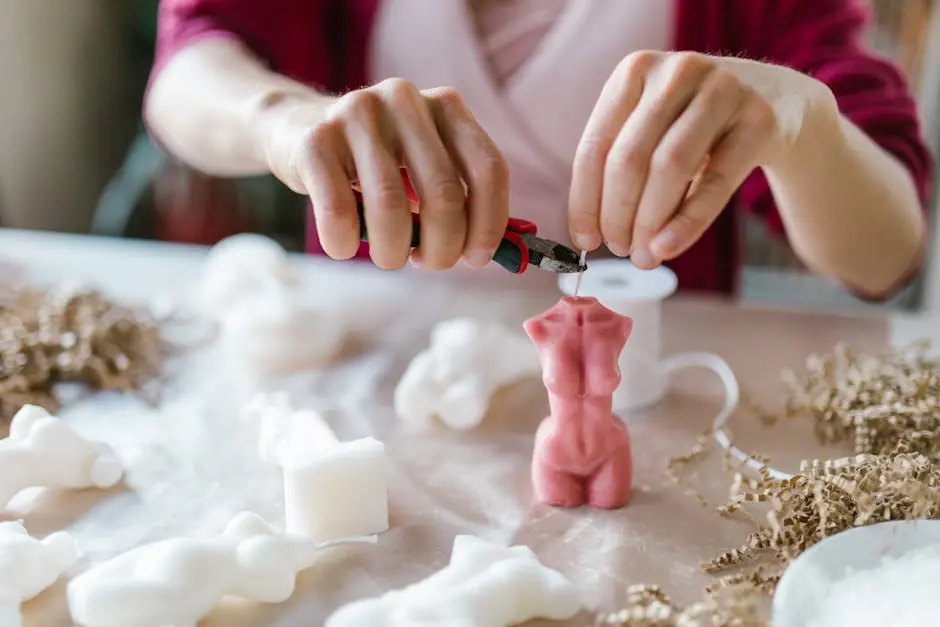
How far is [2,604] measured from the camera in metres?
0.56

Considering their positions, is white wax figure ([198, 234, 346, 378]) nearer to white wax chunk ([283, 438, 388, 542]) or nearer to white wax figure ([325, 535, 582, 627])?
white wax chunk ([283, 438, 388, 542])

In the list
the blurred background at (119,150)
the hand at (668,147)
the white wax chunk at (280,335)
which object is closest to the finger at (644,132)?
the hand at (668,147)

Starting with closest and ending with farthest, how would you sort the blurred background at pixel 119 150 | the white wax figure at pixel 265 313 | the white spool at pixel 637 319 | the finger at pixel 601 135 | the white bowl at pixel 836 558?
the white bowl at pixel 836 558 → the finger at pixel 601 135 → the white spool at pixel 637 319 → the white wax figure at pixel 265 313 → the blurred background at pixel 119 150

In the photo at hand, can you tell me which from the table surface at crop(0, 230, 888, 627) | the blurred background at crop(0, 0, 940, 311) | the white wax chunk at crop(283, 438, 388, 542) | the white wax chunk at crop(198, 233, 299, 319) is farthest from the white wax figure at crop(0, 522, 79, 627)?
the blurred background at crop(0, 0, 940, 311)

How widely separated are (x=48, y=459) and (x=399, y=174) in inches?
13.1

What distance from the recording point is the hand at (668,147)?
606 millimetres

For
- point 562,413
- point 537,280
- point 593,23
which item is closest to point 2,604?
point 562,413

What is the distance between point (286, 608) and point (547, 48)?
0.68m

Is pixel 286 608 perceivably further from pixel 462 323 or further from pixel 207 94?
pixel 207 94

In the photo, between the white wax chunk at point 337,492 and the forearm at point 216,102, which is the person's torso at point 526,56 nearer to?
the forearm at point 216,102

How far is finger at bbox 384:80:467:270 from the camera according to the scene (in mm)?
610

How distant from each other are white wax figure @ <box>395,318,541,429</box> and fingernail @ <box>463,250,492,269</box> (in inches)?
7.5

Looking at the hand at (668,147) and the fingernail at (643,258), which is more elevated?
the hand at (668,147)

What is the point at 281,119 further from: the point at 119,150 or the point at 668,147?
the point at 119,150
